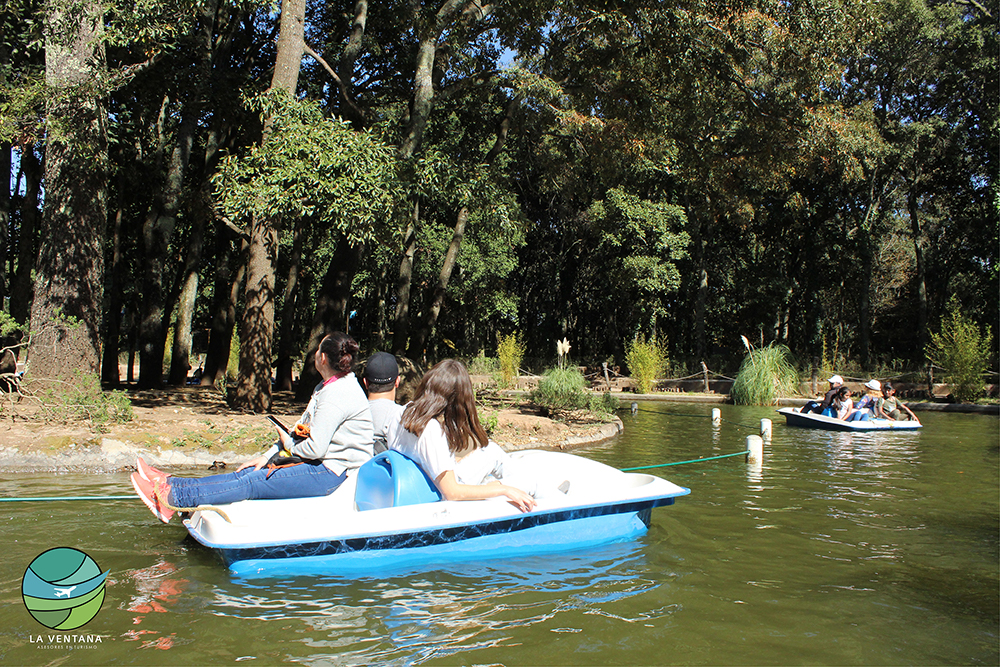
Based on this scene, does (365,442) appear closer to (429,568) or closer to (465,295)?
(429,568)

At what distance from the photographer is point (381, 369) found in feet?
16.4

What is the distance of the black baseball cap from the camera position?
4.99 metres

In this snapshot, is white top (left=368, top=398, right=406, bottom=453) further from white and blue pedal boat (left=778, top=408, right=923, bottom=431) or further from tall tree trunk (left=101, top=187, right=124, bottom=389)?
tall tree trunk (left=101, top=187, right=124, bottom=389)

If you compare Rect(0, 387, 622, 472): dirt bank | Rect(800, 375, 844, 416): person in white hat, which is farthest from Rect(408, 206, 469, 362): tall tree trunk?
Rect(800, 375, 844, 416): person in white hat

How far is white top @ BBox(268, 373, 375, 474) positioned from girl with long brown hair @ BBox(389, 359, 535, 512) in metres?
0.29

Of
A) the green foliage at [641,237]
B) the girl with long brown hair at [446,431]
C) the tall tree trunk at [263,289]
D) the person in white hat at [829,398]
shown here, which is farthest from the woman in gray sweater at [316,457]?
the green foliage at [641,237]

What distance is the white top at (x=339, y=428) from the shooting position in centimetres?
468

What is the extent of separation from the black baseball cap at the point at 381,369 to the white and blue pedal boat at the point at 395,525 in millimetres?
661

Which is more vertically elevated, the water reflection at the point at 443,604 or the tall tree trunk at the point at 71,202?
the tall tree trunk at the point at 71,202

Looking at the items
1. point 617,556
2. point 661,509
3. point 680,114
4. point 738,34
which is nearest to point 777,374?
point 680,114

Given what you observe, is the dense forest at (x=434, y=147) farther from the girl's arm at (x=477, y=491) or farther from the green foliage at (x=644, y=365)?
the girl's arm at (x=477, y=491)

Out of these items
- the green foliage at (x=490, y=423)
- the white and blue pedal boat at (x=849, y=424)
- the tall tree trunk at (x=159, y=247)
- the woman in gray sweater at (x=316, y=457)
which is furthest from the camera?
the tall tree trunk at (x=159, y=247)

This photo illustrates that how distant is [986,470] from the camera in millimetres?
9039

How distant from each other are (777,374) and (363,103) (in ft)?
41.0
